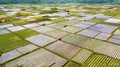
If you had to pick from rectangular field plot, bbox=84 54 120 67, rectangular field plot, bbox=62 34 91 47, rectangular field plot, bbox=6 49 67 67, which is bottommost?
rectangular field plot, bbox=62 34 91 47

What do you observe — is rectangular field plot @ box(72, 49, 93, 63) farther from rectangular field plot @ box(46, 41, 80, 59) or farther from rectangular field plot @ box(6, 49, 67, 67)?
rectangular field plot @ box(6, 49, 67, 67)

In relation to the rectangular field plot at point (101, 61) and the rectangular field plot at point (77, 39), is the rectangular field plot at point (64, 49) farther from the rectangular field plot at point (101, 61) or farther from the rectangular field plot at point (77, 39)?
the rectangular field plot at point (101, 61)

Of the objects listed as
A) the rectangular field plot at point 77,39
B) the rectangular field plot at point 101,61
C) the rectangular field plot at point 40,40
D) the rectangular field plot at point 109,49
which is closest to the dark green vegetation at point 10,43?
the rectangular field plot at point 40,40

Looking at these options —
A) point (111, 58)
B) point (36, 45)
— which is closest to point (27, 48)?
point (36, 45)

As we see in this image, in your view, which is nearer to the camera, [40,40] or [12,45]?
[12,45]

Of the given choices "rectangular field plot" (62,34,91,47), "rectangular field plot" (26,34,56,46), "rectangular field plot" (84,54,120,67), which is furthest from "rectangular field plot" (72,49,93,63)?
"rectangular field plot" (26,34,56,46)

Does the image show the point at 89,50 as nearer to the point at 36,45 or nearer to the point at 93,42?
the point at 93,42

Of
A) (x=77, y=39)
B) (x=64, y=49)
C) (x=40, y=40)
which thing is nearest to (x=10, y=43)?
(x=40, y=40)

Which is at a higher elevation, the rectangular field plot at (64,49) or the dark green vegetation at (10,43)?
the dark green vegetation at (10,43)

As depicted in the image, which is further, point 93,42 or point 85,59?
point 93,42

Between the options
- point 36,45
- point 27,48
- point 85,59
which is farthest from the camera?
point 36,45

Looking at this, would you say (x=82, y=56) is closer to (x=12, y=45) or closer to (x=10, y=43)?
(x=12, y=45)
